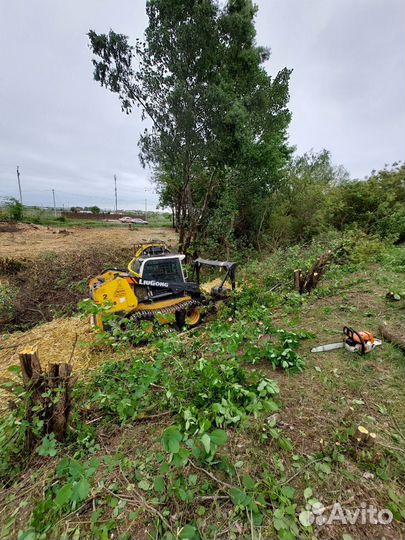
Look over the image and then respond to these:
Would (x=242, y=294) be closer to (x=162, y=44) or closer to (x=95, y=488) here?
(x=95, y=488)

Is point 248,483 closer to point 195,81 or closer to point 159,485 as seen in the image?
point 159,485

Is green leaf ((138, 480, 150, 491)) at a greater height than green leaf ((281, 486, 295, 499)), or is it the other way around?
green leaf ((281, 486, 295, 499))

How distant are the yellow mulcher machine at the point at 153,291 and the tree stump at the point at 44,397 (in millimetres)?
2232

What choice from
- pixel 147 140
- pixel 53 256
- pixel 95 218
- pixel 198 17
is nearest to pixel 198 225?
pixel 147 140

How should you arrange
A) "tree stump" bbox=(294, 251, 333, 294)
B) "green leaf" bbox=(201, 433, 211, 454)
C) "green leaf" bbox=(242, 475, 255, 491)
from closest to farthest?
1. "green leaf" bbox=(201, 433, 211, 454)
2. "green leaf" bbox=(242, 475, 255, 491)
3. "tree stump" bbox=(294, 251, 333, 294)

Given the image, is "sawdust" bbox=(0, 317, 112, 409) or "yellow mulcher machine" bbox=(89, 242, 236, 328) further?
"yellow mulcher machine" bbox=(89, 242, 236, 328)

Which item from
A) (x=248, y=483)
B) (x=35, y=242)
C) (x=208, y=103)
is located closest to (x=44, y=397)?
(x=248, y=483)

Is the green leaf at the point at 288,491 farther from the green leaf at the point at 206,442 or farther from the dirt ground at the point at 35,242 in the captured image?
the dirt ground at the point at 35,242

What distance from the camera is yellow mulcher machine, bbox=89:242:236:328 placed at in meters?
4.15

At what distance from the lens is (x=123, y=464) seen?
1.57 m

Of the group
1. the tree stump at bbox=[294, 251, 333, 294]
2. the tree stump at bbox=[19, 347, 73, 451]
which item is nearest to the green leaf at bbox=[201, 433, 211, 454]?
the tree stump at bbox=[19, 347, 73, 451]

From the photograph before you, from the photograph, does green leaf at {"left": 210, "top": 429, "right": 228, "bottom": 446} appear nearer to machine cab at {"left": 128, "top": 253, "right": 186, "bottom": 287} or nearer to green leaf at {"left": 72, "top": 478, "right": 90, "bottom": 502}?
green leaf at {"left": 72, "top": 478, "right": 90, "bottom": 502}

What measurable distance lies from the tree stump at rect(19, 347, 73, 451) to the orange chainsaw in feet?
8.10

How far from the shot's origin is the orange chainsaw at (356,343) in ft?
8.27
